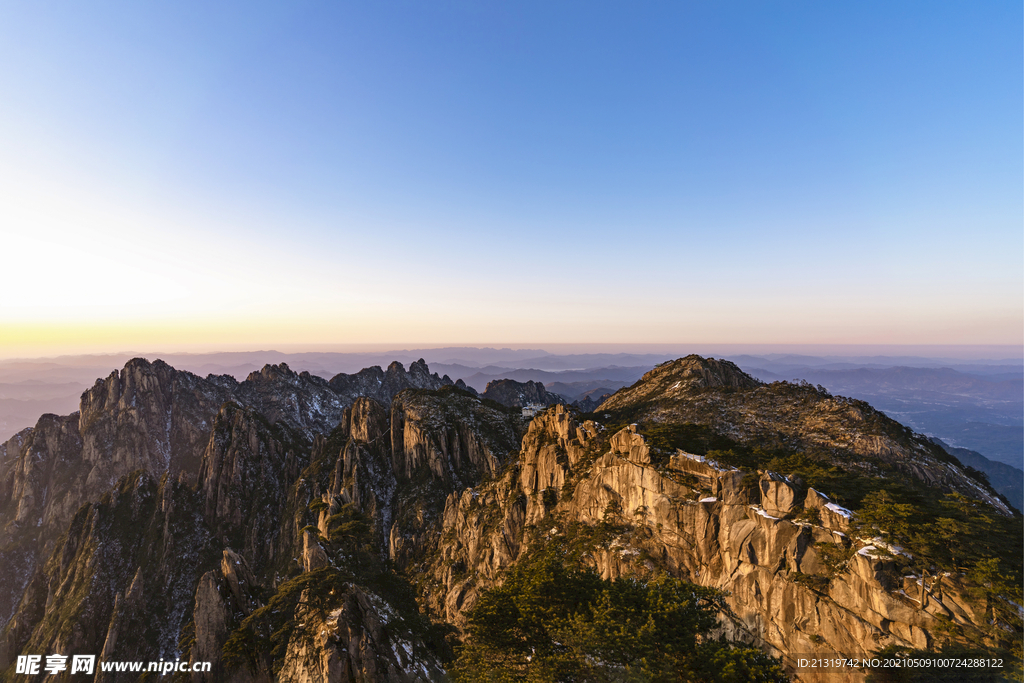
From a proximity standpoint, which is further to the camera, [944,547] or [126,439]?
[126,439]

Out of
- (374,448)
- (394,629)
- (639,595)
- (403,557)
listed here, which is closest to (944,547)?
(639,595)

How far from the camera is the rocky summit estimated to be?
76.4 feet

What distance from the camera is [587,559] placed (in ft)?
143

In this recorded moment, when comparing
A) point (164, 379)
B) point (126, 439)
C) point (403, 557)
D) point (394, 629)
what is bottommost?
point (403, 557)

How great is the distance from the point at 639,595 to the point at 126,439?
8770 inches

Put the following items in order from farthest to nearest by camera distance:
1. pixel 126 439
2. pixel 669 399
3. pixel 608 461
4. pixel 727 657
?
pixel 126 439, pixel 669 399, pixel 608 461, pixel 727 657

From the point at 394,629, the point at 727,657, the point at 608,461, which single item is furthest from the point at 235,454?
the point at 727,657

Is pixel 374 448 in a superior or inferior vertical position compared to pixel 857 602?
inferior

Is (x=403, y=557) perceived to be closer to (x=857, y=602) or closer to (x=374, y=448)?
(x=374, y=448)

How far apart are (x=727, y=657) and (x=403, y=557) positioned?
9294cm

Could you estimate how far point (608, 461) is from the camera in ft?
165

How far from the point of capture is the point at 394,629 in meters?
42.7

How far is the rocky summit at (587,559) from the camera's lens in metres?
23.3

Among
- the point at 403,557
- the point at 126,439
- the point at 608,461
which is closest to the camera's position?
the point at 608,461
